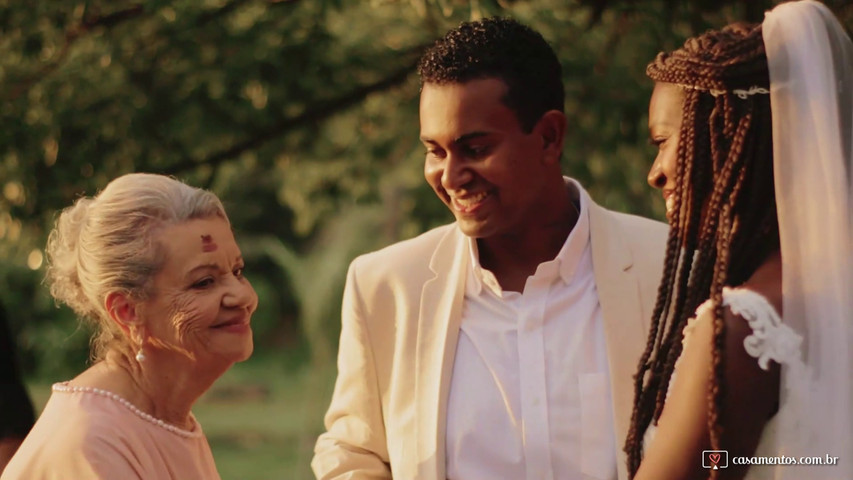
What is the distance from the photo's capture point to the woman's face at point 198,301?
139 inches

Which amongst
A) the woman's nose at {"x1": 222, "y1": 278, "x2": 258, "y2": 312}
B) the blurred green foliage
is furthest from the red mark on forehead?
the blurred green foliage

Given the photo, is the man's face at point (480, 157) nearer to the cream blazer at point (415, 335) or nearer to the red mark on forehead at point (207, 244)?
the cream blazer at point (415, 335)

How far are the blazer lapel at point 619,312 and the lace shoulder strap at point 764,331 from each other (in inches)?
36.7

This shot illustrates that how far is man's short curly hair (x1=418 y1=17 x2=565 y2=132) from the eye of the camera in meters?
3.98

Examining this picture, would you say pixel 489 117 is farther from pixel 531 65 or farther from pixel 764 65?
pixel 764 65

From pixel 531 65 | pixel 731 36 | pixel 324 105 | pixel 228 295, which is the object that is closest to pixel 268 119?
pixel 324 105

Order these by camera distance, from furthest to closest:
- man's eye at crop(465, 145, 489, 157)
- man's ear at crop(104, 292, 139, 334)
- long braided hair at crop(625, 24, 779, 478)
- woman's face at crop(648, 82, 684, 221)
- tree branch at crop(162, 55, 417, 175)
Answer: tree branch at crop(162, 55, 417, 175), man's eye at crop(465, 145, 489, 157), man's ear at crop(104, 292, 139, 334), woman's face at crop(648, 82, 684, 221), long braided hair at crop(625, 24, 779, 478)

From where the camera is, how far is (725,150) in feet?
9.55

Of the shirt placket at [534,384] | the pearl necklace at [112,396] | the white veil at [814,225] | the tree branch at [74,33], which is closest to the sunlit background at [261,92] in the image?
the tree branch at [74,33]

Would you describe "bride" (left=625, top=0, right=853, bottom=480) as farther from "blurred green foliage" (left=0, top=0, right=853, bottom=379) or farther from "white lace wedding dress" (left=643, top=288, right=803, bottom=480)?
"blurred green foliage" (left=0, top=0, right=853, bottom=379)

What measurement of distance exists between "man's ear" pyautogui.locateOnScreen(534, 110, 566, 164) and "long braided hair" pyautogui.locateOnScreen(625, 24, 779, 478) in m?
0.97

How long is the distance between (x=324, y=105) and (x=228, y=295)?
318 cm

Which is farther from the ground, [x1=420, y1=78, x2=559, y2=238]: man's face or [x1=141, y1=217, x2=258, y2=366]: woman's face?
[x1=420, y1=78, x2=559, y2=238]: man's face

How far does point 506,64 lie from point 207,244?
113 centimetres
